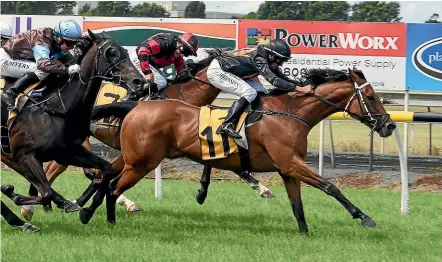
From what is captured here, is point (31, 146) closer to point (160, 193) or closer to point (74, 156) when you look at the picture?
point (74, 156)

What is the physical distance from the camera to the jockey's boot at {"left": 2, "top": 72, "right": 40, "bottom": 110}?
7.59 meters

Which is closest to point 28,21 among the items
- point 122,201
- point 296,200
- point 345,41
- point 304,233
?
point 345,41

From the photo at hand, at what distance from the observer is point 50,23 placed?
52.3 feet

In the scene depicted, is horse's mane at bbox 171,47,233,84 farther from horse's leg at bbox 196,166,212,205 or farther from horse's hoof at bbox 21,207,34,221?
horse's hoof at bbox 21,207,34,221

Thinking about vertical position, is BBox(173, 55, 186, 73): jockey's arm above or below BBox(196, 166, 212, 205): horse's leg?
above

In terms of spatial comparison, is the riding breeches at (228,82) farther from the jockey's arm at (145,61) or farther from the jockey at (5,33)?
the jockey at (5,33)

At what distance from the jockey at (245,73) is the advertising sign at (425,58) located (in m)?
5.51

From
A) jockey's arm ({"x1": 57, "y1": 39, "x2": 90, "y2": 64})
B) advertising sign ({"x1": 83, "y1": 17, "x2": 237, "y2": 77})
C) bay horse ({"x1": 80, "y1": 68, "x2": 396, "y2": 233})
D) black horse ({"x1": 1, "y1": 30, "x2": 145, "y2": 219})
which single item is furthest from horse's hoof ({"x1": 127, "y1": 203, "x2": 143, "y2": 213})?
advertising sign ({"x1": 83, "y1": 17, "x2": 237, "y2": 77})

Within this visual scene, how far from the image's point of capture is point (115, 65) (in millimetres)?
7219

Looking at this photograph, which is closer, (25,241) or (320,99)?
(25,241)

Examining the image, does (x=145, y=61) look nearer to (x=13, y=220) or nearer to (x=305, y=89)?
(x=305, y=89)

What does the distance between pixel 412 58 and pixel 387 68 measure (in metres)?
0.51

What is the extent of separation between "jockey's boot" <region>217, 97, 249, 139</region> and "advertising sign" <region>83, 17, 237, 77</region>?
655cm

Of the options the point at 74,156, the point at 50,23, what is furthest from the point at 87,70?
the point at 50,23
